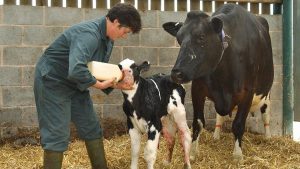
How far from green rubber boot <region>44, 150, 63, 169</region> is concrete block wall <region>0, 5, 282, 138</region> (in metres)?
2.54

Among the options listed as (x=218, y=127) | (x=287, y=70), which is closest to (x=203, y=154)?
(x=218, y=127)

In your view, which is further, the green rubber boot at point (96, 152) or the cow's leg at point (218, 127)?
the cow's leg at point (218, 127)

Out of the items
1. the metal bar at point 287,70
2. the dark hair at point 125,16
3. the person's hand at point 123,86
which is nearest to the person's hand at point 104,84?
the person's hand at point 123,86

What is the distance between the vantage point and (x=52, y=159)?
3.92 meters

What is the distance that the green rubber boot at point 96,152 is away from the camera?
175 inches

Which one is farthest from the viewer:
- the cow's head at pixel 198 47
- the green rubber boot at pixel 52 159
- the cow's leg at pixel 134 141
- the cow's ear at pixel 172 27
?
the cow's ear at pixel 172 27

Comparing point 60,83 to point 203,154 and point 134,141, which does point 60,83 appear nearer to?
point 134,141

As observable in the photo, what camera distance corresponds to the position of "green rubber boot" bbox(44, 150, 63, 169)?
3906 millimetres

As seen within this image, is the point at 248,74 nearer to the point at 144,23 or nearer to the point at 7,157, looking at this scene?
the point at 144,23

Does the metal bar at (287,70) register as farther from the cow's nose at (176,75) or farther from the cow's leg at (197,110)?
the cow's nose at (176,75)

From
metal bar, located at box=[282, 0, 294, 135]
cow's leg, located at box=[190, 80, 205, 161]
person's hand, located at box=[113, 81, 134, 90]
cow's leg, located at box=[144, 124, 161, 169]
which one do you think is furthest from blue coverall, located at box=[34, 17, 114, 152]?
metal bar, located at box=[282, 0, 294, 135]

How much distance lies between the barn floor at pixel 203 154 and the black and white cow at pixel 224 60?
9.3 inches

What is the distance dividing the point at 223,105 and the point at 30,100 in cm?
281

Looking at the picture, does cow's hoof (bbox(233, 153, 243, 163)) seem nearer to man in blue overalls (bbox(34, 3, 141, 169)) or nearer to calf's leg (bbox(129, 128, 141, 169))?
calf's leg (bbox(129, 128, 141, 169))
